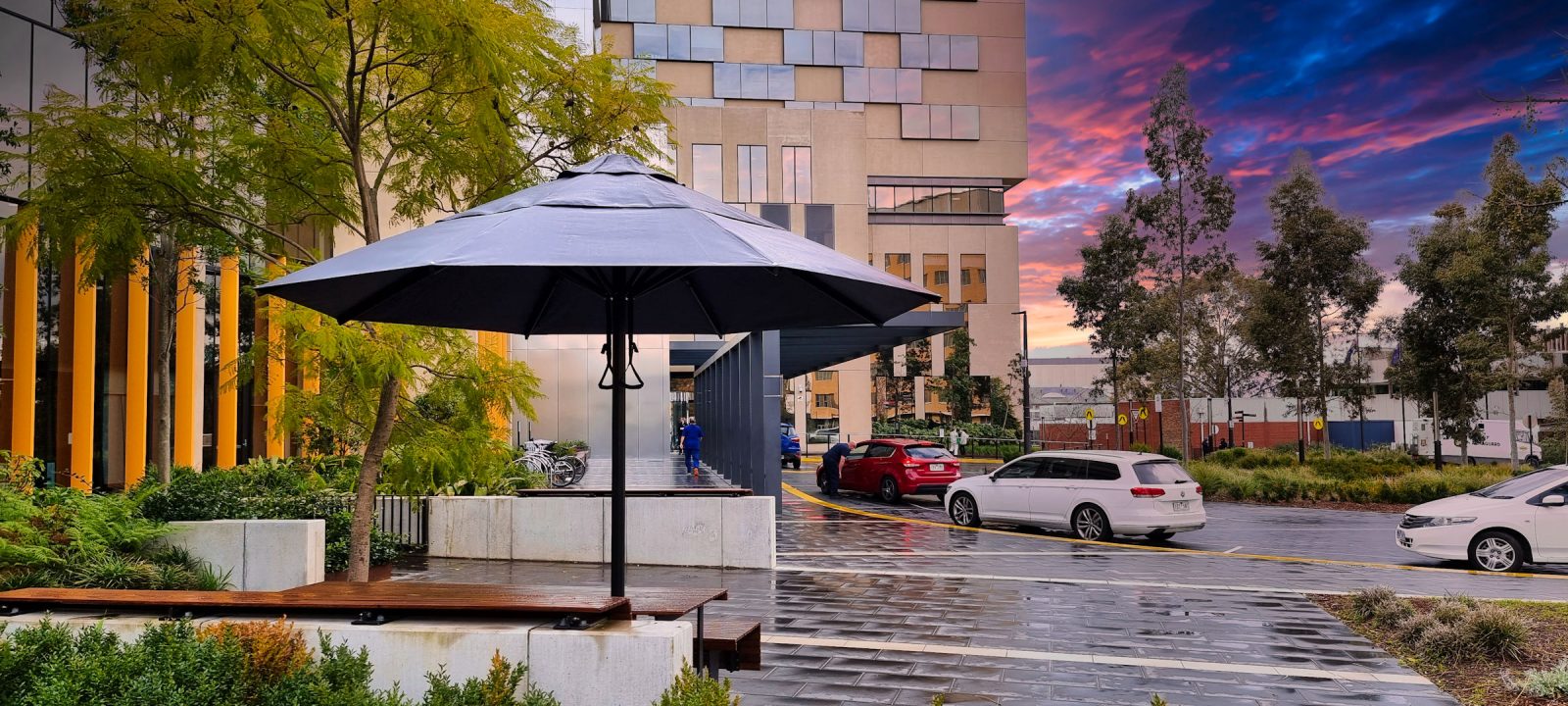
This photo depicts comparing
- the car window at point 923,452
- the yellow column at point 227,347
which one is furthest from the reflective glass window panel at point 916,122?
the yellow column at point 227,347

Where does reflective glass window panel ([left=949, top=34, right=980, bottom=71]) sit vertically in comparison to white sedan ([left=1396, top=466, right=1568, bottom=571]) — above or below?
above

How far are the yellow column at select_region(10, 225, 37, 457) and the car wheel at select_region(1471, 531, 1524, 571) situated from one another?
2026cm

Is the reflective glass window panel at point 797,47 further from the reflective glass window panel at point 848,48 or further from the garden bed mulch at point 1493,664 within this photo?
the garden bed mulch at point 1493,664

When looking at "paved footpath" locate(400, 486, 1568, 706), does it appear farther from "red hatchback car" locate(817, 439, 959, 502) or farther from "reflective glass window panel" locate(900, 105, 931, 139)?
"reflective glass window panel" locate(900, 105, 931, 139)

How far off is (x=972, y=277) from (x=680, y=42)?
74.3 feet

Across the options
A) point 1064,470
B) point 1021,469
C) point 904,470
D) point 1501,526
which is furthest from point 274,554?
point 904,470

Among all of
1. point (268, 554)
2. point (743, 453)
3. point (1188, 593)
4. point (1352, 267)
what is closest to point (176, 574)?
point (268, 554)

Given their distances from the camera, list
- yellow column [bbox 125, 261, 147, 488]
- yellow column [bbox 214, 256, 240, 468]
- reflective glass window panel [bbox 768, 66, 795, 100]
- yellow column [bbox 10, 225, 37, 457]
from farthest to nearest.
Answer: reflective glass window panel [bbox 768, 66, 795, 100], yellow column [bbox 214, 256, 240, 468], yellow column [bbox 125, 261, 147, 488], yellow column [bbox 10, 225, 37, 457]

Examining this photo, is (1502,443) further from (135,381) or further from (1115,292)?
(135,381)

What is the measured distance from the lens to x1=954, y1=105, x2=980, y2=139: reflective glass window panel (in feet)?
224

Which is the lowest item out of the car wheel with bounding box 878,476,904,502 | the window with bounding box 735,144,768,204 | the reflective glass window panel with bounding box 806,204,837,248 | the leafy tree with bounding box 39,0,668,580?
the car wheel with bounding box 878,476,904,502

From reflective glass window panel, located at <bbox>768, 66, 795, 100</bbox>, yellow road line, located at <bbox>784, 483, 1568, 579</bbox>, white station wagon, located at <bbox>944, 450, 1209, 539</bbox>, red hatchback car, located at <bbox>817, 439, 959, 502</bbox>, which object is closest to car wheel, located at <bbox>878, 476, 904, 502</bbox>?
red hatchback car, located at <bbox>817, 439, 959, 502</bbox>

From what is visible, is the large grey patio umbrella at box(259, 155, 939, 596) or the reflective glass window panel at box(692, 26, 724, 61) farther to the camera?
the reflective glass window panel at box(692, 26, 724, 61)

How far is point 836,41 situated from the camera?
6694cm
